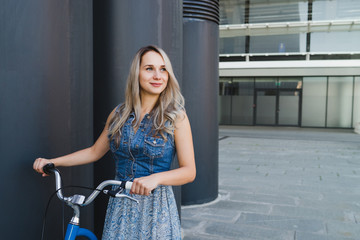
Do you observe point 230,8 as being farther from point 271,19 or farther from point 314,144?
point 314,144

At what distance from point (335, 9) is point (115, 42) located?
21.3 meters

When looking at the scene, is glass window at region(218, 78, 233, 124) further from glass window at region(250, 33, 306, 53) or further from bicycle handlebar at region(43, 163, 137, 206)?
bicycle handlebar at region(43, 163, 137, 206)

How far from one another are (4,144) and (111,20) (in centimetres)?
146

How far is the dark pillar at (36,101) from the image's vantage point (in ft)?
6.69

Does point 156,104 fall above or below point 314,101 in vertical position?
above

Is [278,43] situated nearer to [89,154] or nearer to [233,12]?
[233,12]

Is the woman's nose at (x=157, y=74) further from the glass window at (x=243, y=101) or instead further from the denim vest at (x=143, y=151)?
the glass window at (x=243, y=101)

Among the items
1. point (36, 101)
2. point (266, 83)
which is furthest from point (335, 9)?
point (36, 101)

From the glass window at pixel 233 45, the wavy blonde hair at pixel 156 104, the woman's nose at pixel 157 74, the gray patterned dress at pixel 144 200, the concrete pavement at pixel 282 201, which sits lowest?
the concrete pavement at pixel 282 201

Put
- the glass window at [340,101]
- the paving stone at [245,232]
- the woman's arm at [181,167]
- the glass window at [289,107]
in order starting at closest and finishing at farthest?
the woman's arm at [181,167]
the paving stone at [245,232]
the glass window at [340,101]
the glass window at [289,107]

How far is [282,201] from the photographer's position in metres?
5.69

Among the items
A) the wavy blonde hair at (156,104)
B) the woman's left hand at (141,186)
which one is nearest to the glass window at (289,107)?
the wavy blonde hair at (156,104)

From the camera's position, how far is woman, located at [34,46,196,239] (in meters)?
1.84

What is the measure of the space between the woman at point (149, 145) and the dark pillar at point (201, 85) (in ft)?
11.3
